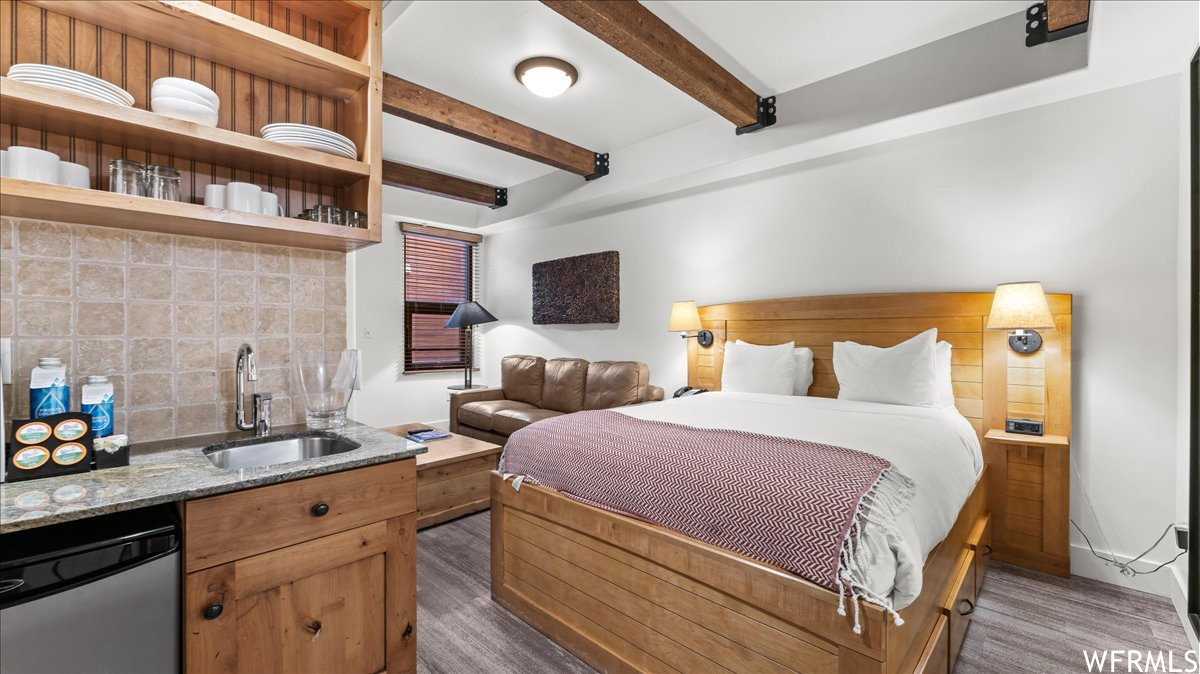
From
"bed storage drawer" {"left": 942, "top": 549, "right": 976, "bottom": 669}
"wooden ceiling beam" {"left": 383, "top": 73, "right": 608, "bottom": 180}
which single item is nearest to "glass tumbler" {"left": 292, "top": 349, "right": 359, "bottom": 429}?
"wooden ceiling beam" {"left": 383, "top": 73, "right": 608, "bottom": 180}

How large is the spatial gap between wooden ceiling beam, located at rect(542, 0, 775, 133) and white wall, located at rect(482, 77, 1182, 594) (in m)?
0.66

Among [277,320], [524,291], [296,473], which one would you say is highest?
[524,291]

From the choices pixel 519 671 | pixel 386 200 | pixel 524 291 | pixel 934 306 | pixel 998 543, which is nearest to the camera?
pixel 519 671

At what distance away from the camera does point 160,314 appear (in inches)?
65.5

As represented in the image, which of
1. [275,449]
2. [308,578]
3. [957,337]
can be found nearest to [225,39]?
[275,449]

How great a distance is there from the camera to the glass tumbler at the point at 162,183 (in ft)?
4.87

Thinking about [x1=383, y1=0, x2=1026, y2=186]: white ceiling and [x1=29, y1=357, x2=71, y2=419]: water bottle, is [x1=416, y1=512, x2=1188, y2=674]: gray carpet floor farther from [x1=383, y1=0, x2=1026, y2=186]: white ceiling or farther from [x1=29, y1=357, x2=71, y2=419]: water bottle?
[x1=383, y1=0, x2=1026, y2=186]: white ceiling

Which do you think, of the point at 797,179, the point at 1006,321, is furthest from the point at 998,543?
the point at 797,179

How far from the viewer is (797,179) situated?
3629 mm

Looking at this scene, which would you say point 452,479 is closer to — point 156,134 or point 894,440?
point 156,134

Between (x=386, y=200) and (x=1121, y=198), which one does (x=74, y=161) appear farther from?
(x=1121, y=198)

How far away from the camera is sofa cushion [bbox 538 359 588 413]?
14.8 feet

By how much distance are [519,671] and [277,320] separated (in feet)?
5.14

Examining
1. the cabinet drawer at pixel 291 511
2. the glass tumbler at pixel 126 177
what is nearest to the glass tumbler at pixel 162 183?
the glass tumbler at pixel 126 177
